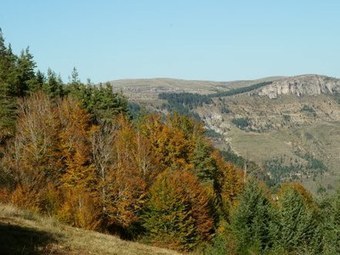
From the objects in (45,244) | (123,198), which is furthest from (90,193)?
(45,244)

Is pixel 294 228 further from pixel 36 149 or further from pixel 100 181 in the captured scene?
pixel 36 149

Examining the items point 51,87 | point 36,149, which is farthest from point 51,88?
point 36,149

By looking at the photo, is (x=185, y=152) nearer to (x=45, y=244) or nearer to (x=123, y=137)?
(x=123, y=137)

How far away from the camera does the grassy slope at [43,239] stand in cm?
1542

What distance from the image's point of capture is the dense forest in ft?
186

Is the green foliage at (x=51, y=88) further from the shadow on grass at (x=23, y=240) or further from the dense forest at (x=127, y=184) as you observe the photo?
the shadow on grass at (x=23, y=240)

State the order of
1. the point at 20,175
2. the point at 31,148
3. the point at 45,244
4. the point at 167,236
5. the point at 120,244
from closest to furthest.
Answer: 1. the point at 45,244
2. the point at 120,244
3. the point at 20,175
4. the point at 31,148
5. the point at 167,236

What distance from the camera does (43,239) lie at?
17391mm

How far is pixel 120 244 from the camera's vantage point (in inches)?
829

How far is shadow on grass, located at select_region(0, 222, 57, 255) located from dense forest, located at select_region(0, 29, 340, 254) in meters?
27.0

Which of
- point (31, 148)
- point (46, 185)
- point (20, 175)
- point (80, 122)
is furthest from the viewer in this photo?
point (80, 122)

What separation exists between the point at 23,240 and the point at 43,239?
121 centimetres

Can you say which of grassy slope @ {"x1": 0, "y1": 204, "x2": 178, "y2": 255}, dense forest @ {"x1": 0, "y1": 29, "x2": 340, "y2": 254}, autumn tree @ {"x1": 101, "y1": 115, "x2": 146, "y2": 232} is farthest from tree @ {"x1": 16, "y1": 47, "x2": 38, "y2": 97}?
grassy slope @ {"x1": 0, "y1": 204, "x2": 178, "y2": 255}

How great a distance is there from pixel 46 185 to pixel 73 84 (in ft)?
155
